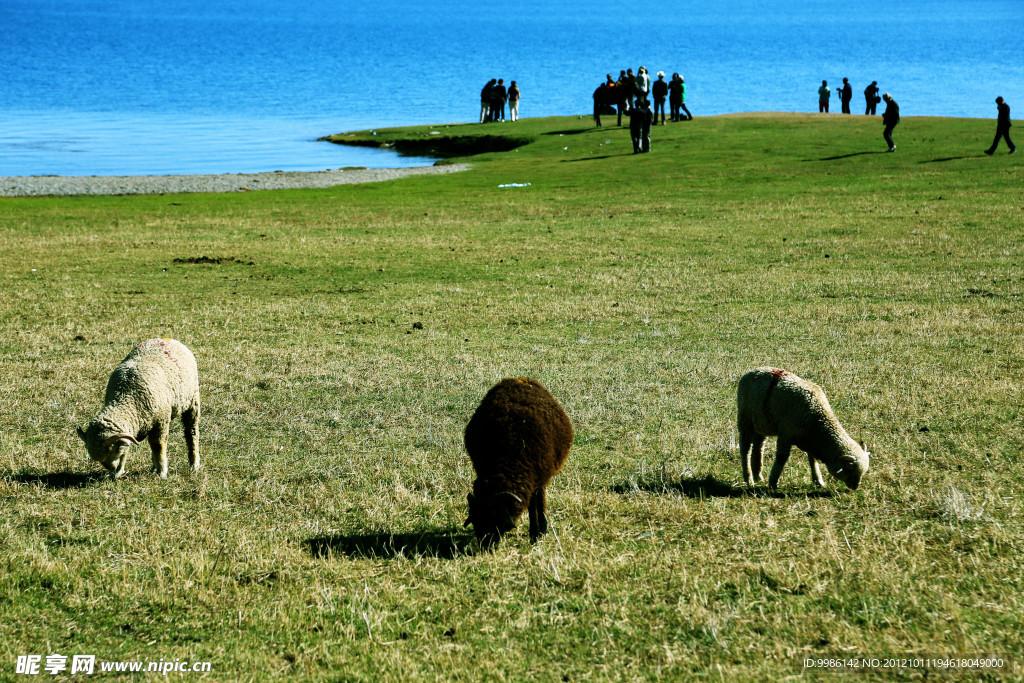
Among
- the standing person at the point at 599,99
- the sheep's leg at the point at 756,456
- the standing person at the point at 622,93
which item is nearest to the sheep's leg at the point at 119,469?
the sheep's leg at the point at 756,456

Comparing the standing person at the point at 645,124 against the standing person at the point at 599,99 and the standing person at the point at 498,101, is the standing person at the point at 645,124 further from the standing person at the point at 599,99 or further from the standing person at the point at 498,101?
the standing person at the point at 498,101

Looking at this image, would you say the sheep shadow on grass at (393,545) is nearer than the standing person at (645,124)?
Yes

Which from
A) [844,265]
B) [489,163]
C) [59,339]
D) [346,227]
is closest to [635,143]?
[489,163]

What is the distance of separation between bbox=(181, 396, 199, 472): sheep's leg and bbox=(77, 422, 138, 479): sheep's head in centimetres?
70

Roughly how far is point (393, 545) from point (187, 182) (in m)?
36.3

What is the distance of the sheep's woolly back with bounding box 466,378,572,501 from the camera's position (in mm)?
6852

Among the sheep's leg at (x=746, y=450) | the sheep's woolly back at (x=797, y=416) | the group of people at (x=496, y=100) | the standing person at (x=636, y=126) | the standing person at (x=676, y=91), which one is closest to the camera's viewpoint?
the sheep's woolly back at (x=797, y=416)

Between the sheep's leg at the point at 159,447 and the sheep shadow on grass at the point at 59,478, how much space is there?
1.43ft

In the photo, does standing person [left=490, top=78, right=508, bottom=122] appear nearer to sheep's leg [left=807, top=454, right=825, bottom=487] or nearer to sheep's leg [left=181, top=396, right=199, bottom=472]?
sheep's leg [left=181, top=396, right=199, bottom=472]

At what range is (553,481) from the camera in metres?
8.72

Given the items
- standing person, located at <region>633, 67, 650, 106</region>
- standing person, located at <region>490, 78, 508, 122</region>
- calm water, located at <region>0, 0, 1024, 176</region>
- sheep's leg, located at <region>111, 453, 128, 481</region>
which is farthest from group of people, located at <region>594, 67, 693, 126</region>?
sheep's leg, located at <region>111, 453, 128, 481</region>

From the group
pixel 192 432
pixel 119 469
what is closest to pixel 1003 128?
pixel 192 432

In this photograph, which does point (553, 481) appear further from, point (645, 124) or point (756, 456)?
point (645, 124)

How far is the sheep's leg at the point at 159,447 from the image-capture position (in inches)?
344
